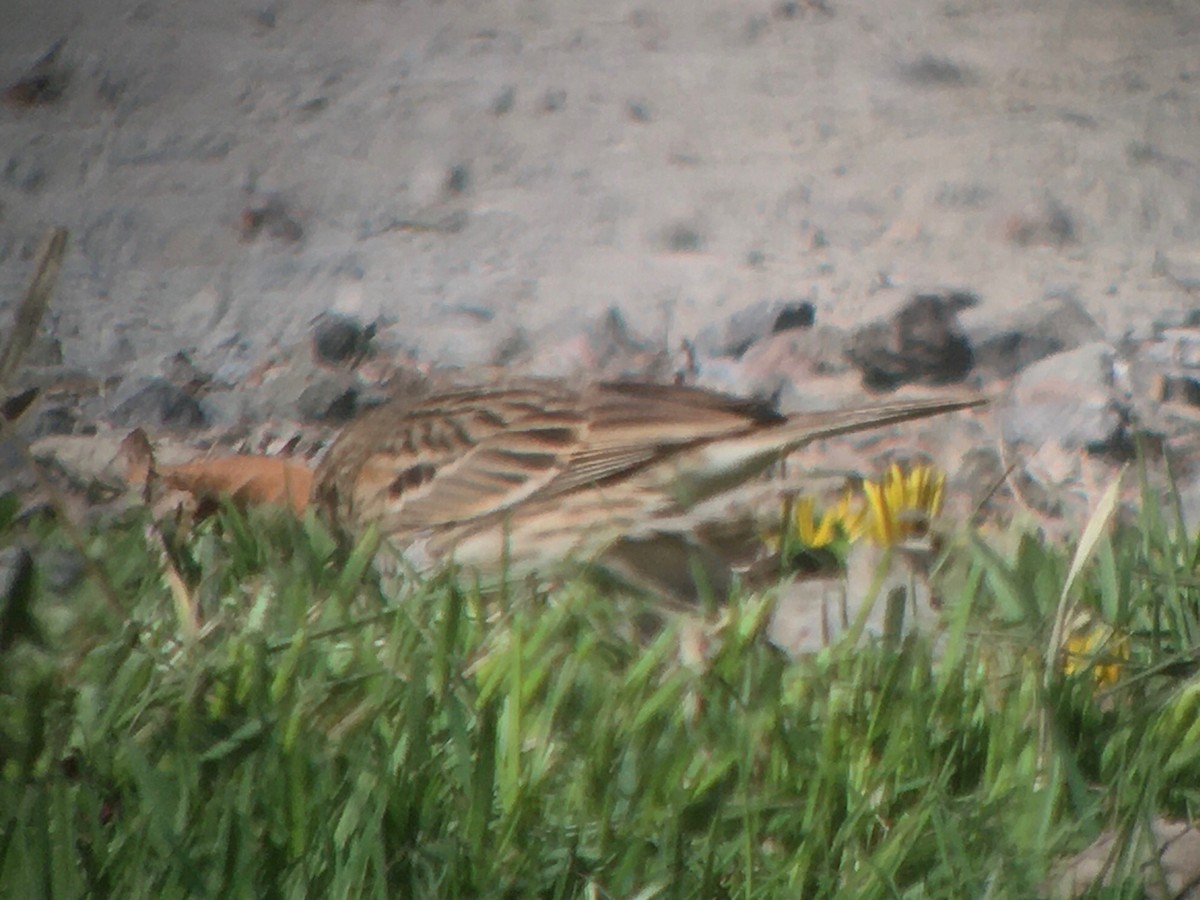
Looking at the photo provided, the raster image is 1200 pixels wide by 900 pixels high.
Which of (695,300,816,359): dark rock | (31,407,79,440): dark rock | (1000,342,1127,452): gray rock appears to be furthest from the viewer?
(695,300,816,359): dark rock

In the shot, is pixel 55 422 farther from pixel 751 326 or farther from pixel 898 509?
pixel 898 509

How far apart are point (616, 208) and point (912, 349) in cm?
138

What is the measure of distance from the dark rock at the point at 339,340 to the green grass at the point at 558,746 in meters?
2.09

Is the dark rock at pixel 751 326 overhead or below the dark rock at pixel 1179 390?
overhead

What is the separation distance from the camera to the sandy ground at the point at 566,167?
6.37 metres

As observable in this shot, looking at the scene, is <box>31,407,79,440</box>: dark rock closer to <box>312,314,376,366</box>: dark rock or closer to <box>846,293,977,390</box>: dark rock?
<box>312,314,376,366</box>: dark rock

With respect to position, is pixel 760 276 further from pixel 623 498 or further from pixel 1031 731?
pixel 1031 731

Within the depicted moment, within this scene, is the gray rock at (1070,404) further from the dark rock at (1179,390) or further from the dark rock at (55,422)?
the dark rock at (55,422)

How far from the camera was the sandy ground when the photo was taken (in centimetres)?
637

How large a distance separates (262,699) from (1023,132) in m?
4.87

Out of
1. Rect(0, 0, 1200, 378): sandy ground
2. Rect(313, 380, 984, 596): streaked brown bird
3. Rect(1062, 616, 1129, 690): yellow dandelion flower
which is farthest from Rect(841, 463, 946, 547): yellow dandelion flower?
Rect(0, 0, 1200, 378): sandy ground

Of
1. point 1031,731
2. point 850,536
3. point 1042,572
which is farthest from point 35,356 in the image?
point 1031,731

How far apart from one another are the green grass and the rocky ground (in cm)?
175

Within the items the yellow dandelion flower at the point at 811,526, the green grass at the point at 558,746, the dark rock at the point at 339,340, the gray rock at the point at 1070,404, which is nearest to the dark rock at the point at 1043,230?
the gray rock at the point at 1070,404
